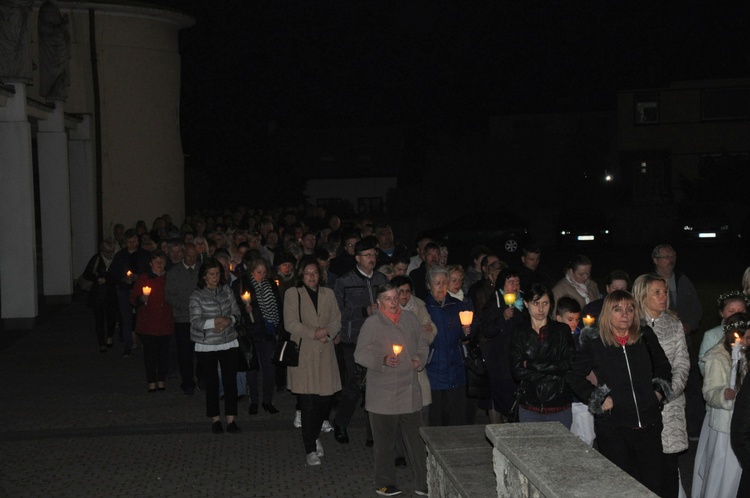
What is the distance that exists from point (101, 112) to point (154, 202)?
344 centimetres

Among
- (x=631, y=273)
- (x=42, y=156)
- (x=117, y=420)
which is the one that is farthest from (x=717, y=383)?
(x=631, y=273)

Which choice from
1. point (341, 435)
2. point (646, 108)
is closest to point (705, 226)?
point (646, 108)

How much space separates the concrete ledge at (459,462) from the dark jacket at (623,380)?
2.74ft

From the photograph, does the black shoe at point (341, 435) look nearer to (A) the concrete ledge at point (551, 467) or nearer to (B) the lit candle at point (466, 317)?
(B) the lit candle at point (466, 317)

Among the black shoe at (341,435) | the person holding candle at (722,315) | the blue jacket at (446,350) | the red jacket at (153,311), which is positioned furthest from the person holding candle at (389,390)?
the red jacket at (153,311)

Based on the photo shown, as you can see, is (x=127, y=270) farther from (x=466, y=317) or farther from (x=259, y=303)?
(x=466, y=317)

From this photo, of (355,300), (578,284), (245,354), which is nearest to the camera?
(355,300)

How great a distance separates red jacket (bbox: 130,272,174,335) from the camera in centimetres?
1291

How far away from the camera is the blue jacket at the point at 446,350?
9.17 metres

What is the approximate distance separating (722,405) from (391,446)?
2.79 meters

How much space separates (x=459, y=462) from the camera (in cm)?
680

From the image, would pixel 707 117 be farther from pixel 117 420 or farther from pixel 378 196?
pixel 117 420

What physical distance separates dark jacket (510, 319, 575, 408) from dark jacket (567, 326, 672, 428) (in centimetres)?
38

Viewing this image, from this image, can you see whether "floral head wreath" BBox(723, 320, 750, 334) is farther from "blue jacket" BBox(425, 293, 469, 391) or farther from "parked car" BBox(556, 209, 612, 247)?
"parked car" BBox(556, 209, 612, 247)
